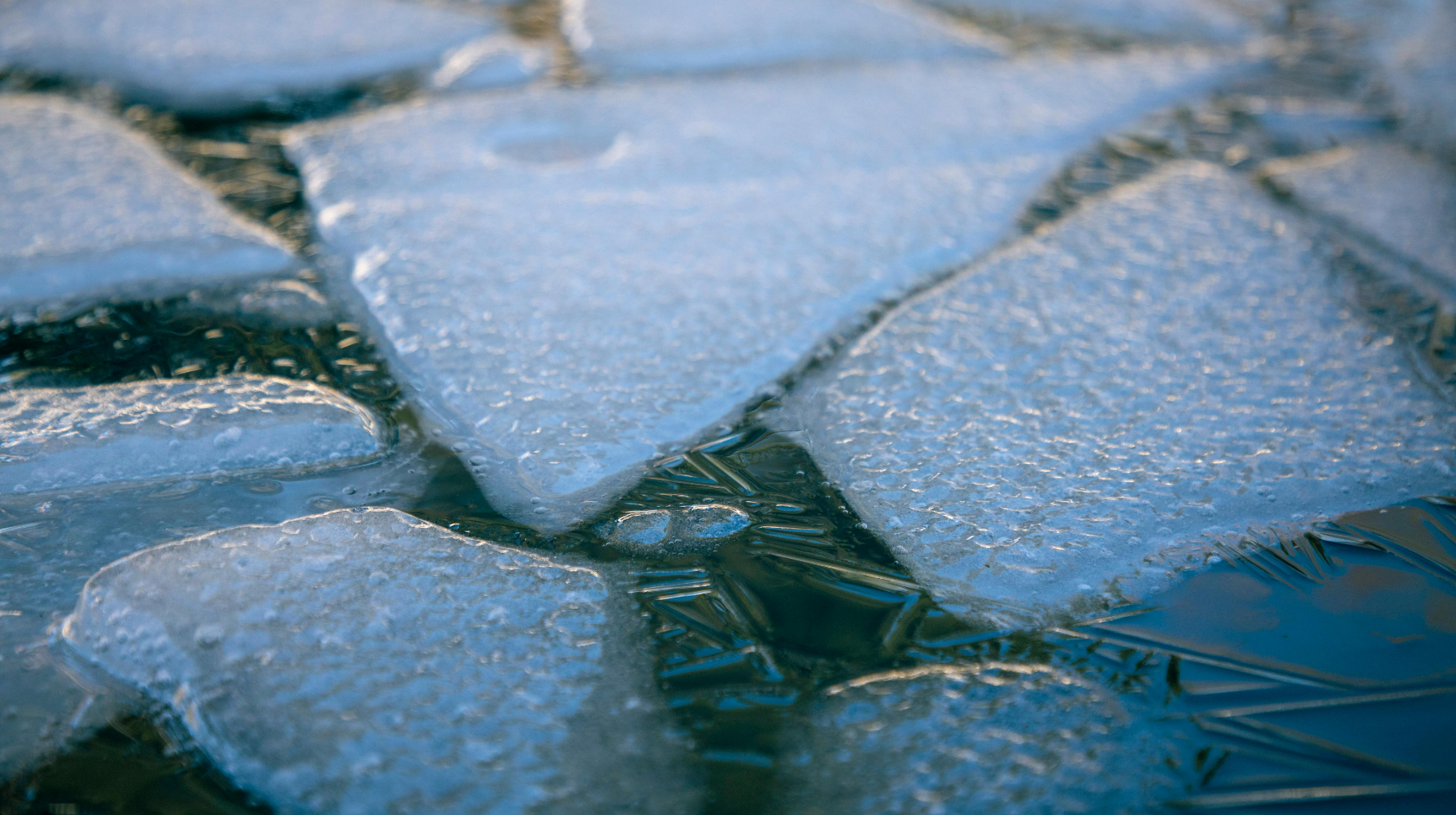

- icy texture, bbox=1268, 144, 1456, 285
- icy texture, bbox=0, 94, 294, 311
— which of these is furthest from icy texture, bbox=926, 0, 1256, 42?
icy texture, bbox=0, 94, 294, 311

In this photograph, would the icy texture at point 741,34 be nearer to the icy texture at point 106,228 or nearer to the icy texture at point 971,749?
the icy texture at point 106,228

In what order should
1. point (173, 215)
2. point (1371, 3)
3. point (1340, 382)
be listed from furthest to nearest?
point (1371, 3), point (173, 215), point (1340, 382)

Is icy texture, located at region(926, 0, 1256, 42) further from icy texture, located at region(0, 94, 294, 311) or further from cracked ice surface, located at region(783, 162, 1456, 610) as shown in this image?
icy texture, located at region(0, 94, 294, 311)

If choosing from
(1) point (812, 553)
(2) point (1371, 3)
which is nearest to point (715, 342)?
(1) point (812, 553)

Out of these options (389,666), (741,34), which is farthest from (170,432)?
(741,34)

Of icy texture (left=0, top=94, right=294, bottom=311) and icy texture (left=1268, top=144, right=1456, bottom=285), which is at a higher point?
icy texture (left=1268, top=144, right=1456, bottom=285)

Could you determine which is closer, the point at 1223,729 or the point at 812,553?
the point at 1223,729

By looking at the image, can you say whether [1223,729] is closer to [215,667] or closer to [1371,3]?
[215,667]

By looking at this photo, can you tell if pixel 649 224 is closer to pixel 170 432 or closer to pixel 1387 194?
pixel 170 432
